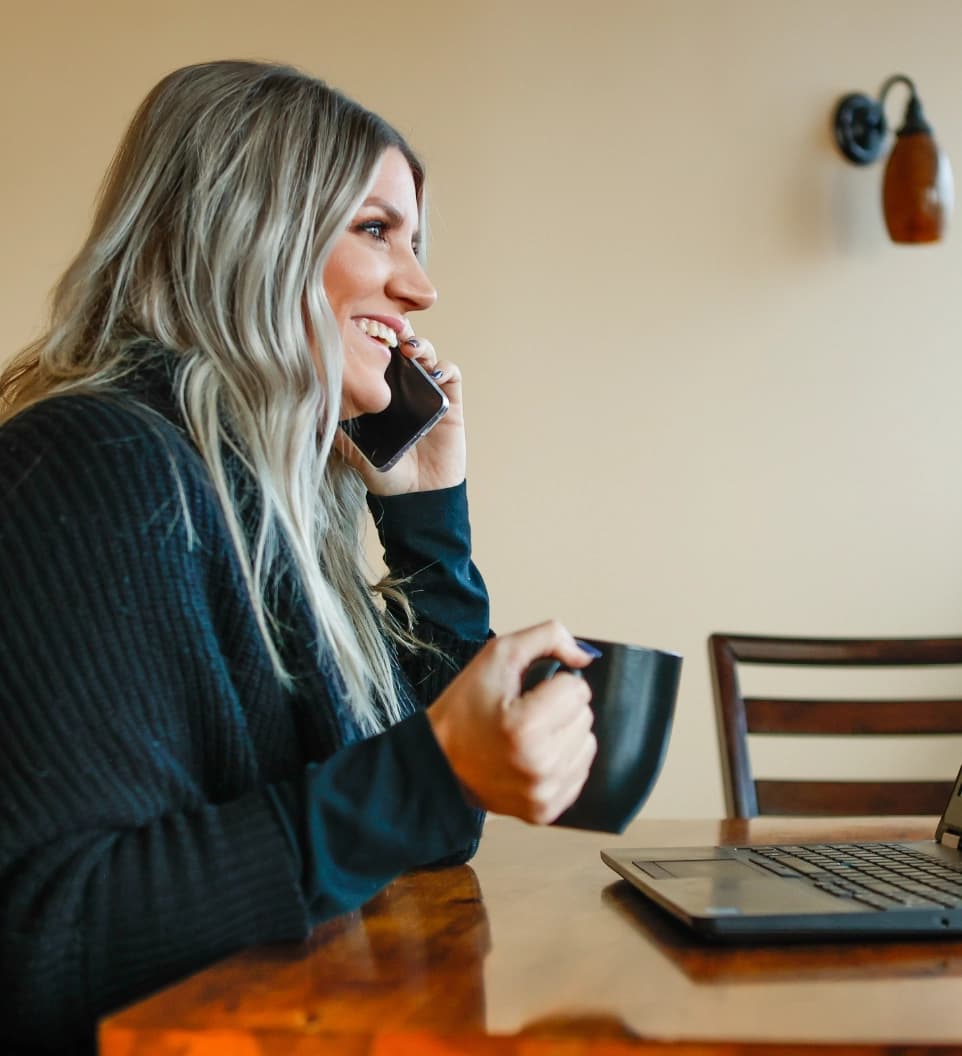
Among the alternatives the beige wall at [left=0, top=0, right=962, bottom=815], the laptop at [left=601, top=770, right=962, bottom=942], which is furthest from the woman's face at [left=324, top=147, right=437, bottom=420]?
the beige wall at [left=0, top=0, right=962, bottom=815]

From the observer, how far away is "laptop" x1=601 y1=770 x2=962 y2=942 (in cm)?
64

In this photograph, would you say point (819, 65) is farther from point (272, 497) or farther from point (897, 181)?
point (272, 497)

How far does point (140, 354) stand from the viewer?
97 centimetres

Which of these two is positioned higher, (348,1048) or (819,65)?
(819,65)

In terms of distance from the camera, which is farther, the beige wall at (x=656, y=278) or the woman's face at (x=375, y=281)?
the beige wall at (x=656, y=278)

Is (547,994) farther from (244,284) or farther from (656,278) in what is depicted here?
(656,278)

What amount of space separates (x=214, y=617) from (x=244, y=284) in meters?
0.34

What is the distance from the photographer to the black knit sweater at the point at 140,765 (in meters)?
0.66

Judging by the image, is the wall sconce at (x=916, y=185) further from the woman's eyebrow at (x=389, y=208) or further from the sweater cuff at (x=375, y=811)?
the sweater cuff at (x=375, y=811)

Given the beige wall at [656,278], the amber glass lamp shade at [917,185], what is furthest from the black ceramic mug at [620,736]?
the amber glass lamp shade at [917,185]

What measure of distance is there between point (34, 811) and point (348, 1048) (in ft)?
0.87

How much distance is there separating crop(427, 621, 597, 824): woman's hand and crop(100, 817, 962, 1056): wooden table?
0.08m

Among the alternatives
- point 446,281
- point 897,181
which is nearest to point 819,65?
point 897,181

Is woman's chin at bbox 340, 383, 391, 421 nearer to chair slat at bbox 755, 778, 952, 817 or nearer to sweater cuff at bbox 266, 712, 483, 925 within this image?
sweater cuff at bbox 266, 712, 483, 925
